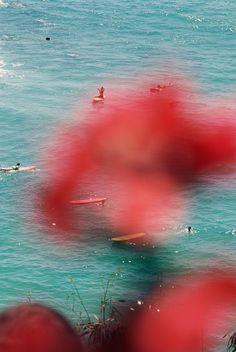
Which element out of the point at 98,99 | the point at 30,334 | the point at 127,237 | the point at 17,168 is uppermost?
the point at 30,334

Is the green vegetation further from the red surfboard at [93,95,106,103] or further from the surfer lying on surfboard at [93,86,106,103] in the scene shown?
the surfer lying on surfboard at [93,86,106,103]

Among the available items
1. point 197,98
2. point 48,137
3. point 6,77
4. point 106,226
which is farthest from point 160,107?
point 106,226

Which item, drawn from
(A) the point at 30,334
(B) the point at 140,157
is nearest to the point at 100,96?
(B) the point at 140,157

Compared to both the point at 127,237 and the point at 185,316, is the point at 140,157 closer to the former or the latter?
the point at 127,237

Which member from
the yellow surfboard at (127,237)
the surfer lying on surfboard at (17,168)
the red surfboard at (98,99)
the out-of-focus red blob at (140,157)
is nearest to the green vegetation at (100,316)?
the yellow surfboard at (127,237)

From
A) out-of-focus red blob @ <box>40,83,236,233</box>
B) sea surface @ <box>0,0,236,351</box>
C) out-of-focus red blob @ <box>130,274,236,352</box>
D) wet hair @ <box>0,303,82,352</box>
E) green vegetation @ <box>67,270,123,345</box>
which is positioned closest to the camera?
wet hair @ <box>0,303,82,352</box>

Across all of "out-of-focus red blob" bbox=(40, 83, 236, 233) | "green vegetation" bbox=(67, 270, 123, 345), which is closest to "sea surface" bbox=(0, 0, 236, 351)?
"green vegetation" bbox=(67, 270, 123, 345)

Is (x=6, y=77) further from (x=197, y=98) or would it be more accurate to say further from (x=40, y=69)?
(x=197, y=98)
